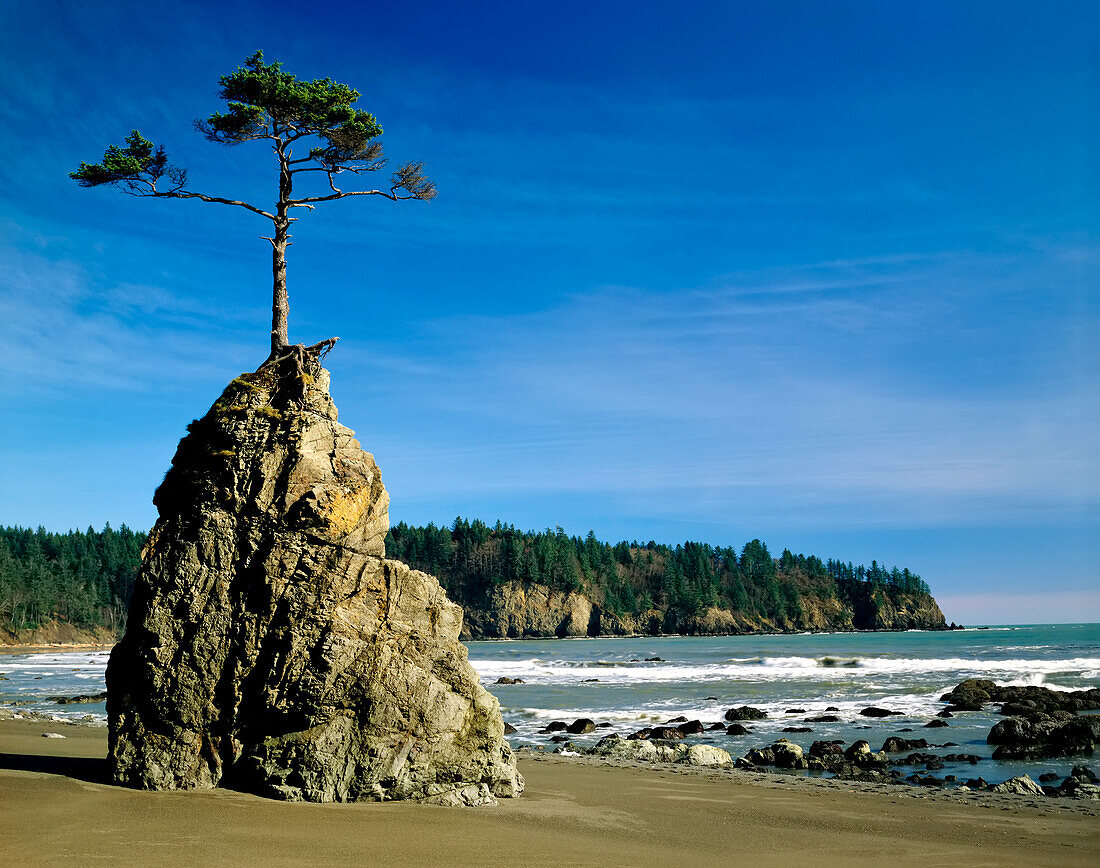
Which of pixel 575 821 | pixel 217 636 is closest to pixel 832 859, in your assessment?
pixel 575 821

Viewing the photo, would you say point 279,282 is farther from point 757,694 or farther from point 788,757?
point 757,694

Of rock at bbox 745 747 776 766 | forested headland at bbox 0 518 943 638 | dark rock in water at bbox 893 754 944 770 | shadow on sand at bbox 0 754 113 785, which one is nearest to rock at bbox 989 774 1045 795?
dark rock in water at bbox 893 754 944 770

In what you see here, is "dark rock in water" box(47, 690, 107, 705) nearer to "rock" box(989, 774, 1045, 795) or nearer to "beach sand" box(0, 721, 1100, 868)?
"beach sand" box(0, 721, 1100, 868)

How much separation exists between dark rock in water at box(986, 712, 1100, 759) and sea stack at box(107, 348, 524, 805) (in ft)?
47.0

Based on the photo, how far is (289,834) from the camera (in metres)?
8.55

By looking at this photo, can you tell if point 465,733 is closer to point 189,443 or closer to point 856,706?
point 189,443

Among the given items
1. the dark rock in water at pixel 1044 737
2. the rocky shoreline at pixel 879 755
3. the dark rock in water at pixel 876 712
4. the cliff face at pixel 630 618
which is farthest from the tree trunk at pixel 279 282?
the cliff face at pixel 630 618

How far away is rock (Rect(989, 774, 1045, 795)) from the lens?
14828 millimetres

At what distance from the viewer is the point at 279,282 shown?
13469 millimetres

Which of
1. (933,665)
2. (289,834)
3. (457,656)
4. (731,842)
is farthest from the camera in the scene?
(933,665)

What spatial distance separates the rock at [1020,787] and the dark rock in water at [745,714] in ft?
36.8

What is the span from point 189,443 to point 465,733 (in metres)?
6.00

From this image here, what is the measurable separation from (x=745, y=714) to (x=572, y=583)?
124213 millimetres

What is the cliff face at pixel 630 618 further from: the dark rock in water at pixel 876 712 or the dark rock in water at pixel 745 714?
the dark rock in water at pixel 876 712
